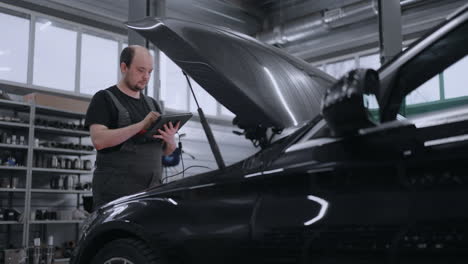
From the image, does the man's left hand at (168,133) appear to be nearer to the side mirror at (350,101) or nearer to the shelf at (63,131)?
the side mirror at (350,101)

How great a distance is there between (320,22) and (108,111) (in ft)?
23.9

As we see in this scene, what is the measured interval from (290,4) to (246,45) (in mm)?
8241

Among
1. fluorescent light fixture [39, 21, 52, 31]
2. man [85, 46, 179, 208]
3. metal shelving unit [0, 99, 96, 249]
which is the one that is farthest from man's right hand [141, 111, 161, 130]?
fluorescent light fixture [39, 21, 52, 31]

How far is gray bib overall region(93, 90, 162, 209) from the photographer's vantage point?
2.39 metres

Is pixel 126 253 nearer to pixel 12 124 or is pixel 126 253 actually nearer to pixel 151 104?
pixel 151 104

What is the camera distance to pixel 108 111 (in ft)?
8.01

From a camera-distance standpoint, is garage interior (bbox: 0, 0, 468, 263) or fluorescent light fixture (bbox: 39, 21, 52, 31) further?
fluorescent light fixture (bbox: 39, 21, 52, 31)

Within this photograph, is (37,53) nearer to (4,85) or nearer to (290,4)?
(4,85)

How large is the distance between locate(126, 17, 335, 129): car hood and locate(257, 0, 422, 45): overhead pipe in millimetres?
6913

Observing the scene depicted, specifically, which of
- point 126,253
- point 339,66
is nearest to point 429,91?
point 126,253

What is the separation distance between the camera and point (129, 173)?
94.7 inches

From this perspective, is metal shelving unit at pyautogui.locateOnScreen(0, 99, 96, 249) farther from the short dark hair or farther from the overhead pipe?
the short dark hair

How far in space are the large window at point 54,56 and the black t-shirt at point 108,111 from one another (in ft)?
22.7

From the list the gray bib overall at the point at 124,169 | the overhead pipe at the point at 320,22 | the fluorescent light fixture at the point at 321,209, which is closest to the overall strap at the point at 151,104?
the gray bib overall at the point at 124,169
